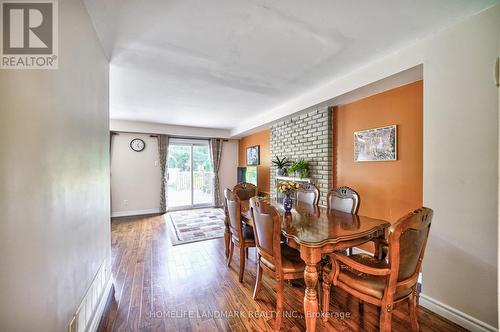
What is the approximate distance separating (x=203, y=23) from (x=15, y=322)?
2.03 meters

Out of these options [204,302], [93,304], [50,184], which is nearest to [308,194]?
[204,302]

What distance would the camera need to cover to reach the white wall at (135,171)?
515cm

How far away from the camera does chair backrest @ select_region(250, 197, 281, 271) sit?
5.08ft

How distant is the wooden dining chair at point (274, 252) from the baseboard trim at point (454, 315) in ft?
4.04

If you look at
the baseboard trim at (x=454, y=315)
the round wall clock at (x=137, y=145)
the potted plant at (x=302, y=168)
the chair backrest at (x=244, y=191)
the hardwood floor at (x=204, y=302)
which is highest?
the round wall clock at (x=137, y=145)

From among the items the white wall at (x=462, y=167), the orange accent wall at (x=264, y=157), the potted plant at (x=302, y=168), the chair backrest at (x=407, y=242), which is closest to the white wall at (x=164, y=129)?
the orange accent wall at (x=264, y=157)

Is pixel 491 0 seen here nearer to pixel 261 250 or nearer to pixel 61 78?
pixel 261 250

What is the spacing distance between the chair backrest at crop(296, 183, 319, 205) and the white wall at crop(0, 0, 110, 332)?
2431 mm

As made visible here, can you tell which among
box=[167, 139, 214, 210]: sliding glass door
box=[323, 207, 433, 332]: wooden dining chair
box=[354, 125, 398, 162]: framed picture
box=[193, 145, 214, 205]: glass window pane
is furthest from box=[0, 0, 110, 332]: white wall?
box=[193, 145, 214, 205]: glass window pane

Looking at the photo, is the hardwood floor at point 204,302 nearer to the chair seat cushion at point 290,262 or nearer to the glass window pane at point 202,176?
the chair seat cushion at point 290,262

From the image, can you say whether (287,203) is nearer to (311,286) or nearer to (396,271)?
(311,286)

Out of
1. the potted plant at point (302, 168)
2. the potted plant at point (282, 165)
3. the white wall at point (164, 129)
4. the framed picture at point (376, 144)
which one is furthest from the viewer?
the white wall at point (164, 129)

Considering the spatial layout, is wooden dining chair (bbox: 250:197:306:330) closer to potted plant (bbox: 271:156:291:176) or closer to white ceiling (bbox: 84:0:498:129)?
white ceiling (bbox: 84:0:498:129)

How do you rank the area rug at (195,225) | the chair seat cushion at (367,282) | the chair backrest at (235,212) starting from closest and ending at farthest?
the chair seat cushion at (367,282) → the chair backrest at (235,212) → the area rug at (195,225)
